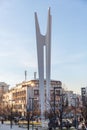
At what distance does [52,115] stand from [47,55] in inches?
707

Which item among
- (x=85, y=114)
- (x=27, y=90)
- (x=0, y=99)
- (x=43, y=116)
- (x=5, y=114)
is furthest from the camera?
(x=0, y=99)

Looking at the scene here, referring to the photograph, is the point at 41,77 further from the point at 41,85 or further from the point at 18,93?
the point at 18,93

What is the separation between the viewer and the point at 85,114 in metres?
38.6

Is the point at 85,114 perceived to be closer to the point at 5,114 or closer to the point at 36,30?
the point at 36,30

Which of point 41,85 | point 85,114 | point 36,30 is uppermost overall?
point 36,30

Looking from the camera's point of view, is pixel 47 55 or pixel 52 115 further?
pixel 47 55

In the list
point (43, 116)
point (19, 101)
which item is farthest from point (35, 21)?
point (19, 101)

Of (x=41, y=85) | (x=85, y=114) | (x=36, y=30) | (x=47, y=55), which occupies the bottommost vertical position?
(x=85, y=114)

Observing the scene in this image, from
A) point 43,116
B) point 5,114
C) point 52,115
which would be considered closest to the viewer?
point 52,115

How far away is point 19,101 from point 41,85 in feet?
282

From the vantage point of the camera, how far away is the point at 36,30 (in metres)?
63.6

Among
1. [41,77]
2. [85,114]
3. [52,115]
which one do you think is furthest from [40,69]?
[85,114]

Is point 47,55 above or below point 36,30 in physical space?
below

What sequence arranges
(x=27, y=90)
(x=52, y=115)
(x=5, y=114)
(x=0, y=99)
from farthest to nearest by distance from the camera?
(x=0, y=99) → (x=27, y=90) → (x=5, y=114) → (x=52, y=115)
